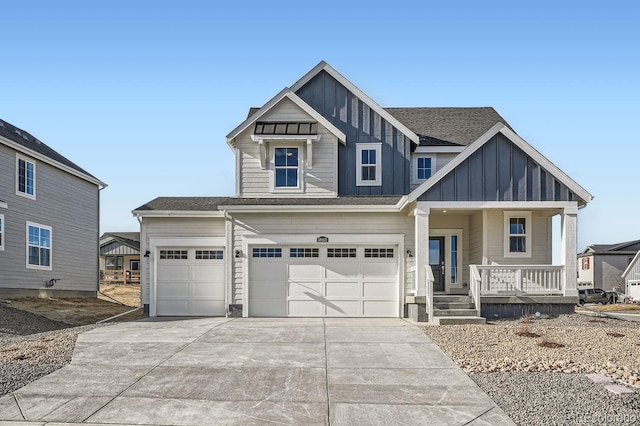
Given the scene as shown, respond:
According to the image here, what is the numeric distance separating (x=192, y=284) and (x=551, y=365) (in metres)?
11.3

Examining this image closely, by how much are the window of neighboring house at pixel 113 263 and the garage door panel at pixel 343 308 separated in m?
32.9

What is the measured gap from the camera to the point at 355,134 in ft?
61.1

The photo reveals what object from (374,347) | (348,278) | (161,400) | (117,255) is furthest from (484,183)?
(117,255)

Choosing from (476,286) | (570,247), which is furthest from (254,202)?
(570,247)

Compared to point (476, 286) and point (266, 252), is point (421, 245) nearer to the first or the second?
point (476, 286)

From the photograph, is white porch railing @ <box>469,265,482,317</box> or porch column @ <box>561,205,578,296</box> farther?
porch column @ <box>561,205,578,296</box>

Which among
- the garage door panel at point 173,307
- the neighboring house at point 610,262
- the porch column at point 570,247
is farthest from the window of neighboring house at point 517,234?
the neighboring house at point 610,262

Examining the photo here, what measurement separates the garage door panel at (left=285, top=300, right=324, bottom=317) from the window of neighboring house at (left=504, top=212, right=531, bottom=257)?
18.6ft

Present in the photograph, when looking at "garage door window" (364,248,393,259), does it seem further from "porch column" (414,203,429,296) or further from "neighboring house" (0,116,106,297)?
"neighboring house" (0,116,106,297)

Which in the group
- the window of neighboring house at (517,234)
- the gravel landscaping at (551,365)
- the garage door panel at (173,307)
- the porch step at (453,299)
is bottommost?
the garage door panel at (173,307)

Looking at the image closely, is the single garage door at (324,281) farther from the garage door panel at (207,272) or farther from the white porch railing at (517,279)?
the white porch railing at (517,279)

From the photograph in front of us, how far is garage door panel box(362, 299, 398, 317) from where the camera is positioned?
54.4 feet

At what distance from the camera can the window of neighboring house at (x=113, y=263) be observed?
149ft

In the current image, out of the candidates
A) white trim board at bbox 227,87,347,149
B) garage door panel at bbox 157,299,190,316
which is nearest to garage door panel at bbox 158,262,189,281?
garage door panel at bbox 157,299,190,316
